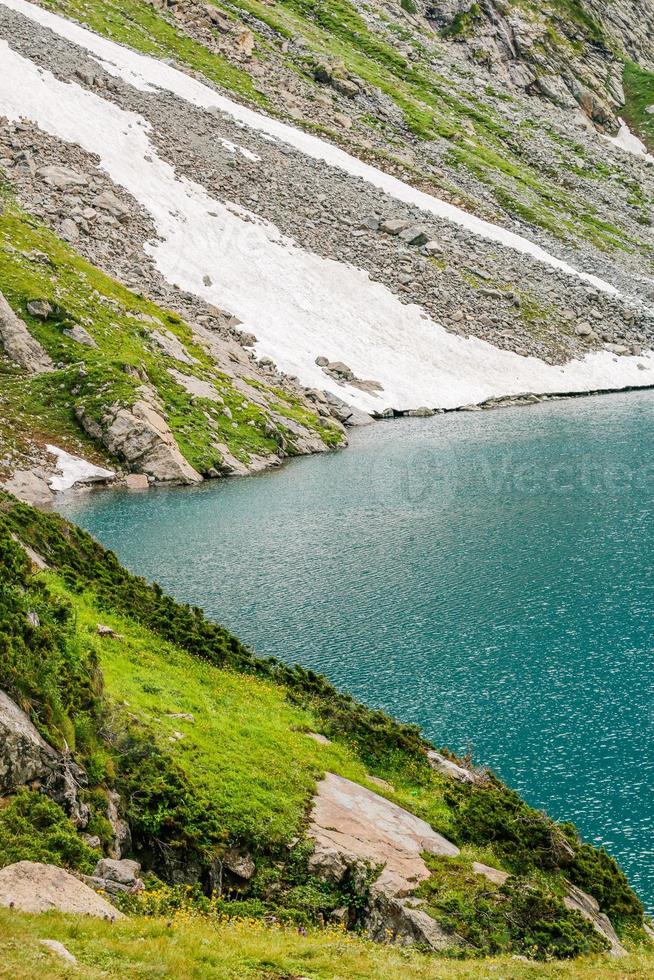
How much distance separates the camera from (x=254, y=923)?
45.9 ft

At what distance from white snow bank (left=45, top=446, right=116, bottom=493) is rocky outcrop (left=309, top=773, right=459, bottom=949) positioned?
137ft

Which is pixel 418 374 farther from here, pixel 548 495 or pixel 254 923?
pixel 254 923

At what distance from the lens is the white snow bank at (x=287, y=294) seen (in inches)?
3366

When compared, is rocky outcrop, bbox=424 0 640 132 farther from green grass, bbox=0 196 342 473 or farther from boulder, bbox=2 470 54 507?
boulder, bbox=2 470 54 507

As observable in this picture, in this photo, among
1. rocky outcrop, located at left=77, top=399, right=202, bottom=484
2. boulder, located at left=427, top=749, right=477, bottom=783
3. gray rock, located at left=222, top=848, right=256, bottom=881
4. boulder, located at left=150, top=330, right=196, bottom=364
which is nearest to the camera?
gray rock, located at left=222, top=848, right=256, bottom=881

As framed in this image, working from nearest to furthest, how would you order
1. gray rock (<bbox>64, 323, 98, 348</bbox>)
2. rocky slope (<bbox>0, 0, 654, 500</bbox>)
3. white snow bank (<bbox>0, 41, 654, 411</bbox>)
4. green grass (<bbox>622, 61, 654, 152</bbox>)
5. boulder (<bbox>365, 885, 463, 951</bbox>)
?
boulder (<bbox>365, 885, 463, 951</bbox>) → rocky slope (<bbox>0, 0, 654, 500</bbox>) → gray rock (<bbox>64, 323, 98, 348</bbox>) → white snow bank (<bbox>0, 41, 654, 411</bbox>) → green grass (<bbox>622, 61, 654, 152</bbox>)

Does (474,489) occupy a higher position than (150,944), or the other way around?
(150,944)

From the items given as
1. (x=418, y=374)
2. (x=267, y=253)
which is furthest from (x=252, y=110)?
(x=418, y=374)

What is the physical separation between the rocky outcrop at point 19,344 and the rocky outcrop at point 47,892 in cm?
5695

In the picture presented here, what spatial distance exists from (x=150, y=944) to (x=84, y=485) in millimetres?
48728

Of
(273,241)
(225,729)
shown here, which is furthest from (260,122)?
(225,729)

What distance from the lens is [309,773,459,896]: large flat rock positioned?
15875 millimetres

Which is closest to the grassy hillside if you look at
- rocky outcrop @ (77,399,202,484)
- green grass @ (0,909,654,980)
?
rocky outcrop @ (77,399,202,484)

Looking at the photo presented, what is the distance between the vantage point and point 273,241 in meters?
95.1
